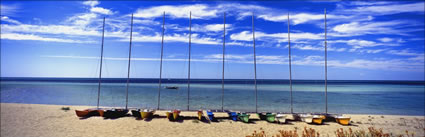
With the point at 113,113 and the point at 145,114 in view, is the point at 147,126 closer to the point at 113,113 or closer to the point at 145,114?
the point at 145,114

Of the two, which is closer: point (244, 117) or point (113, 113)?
point (244, 117)

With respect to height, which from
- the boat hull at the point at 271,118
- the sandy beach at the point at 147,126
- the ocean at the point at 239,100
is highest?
the boat hull at the point at 271,118

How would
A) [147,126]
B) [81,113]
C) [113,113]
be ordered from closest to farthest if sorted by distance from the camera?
[147,126] < [81,113] < [113,113]

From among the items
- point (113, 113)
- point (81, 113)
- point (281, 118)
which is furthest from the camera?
point (113, 113)

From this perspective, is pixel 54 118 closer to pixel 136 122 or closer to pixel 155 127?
pixel 136 122

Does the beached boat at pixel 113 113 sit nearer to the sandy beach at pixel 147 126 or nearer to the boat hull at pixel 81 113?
the sandy beach at pixel 147 126

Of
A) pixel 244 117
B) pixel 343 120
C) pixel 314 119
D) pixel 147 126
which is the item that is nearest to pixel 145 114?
pixel 147 126

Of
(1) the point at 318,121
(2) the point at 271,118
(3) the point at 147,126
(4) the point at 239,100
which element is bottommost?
(4) the point at 239,100

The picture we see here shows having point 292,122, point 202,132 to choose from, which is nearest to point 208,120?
point 202,132

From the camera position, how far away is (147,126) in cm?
1956

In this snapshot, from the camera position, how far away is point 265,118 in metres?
22.5

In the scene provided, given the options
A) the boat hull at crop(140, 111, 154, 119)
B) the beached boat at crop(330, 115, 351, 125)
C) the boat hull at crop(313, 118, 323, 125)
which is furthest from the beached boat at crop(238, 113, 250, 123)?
the boat hull at crop(140, 111, 154, 119)

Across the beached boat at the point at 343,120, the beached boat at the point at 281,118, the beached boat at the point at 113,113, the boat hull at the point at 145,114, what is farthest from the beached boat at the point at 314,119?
the beached boat at the point at 113,113

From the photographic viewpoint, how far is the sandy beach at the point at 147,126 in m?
17.1
